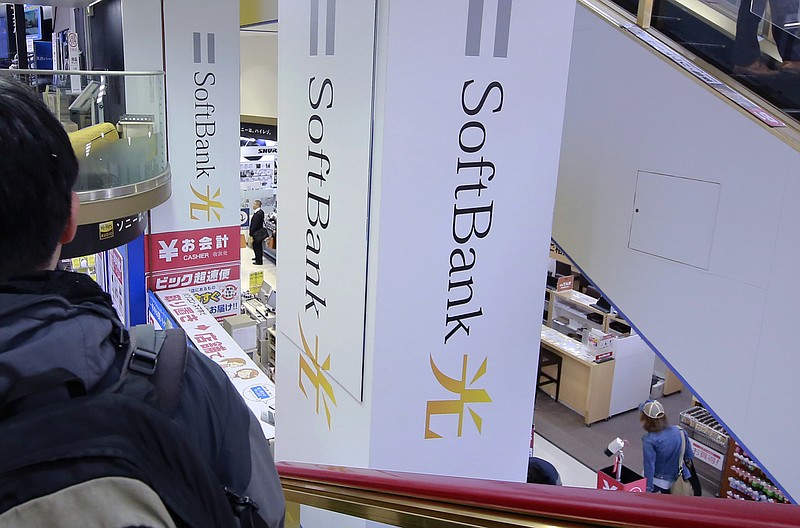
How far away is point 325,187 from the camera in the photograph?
121 inches

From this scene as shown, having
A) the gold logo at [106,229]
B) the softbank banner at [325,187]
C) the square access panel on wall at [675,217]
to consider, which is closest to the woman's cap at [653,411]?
the square access panel on wall at [675,217]

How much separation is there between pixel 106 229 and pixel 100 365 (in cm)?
587

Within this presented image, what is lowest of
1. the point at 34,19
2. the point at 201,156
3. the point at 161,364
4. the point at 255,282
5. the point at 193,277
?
the point at 255,282

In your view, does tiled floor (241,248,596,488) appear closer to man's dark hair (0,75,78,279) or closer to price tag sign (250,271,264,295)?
price tag sign (250,271,264,295)

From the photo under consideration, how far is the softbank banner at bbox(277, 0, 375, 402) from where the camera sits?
9.05ft

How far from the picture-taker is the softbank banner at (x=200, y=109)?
7.86m

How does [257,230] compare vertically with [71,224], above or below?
below

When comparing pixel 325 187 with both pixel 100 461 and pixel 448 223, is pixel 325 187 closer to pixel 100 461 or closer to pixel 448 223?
pixel 448 223

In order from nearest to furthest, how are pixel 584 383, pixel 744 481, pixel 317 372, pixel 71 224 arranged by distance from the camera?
1. pixel 71 224
2. pixel 317 372
3. pixel 744 481
4. pixel 584 383

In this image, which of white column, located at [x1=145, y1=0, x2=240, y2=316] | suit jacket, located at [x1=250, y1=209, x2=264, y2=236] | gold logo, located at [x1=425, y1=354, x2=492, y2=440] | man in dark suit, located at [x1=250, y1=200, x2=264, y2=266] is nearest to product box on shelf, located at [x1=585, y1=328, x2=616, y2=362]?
white column, located at [x1=145, y1=0, x2=240, y2=316]

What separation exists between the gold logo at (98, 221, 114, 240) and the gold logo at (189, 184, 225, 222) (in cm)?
207

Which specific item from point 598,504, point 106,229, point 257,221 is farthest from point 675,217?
point 257,221

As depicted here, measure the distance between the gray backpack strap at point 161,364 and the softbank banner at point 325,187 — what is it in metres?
1.84

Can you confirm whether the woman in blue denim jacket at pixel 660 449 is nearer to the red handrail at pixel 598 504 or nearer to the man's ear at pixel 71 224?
the red handrail at pixel 598 504
